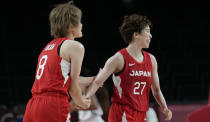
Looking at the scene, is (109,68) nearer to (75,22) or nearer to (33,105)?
(75,22)

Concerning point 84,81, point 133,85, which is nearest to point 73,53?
point 84,81

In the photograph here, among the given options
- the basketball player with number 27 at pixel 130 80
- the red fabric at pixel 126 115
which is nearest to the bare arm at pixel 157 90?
the basketball player with number 27 at pixel 130 80

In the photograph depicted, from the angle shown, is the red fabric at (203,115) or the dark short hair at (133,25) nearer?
the dark short hair at (133,25)

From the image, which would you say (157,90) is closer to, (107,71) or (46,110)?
(107,71)

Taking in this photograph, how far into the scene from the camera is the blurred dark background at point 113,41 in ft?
28.7

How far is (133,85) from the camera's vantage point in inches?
136

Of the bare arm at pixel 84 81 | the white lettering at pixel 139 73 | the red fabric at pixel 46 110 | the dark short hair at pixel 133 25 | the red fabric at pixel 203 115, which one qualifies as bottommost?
the red fabric at pixel 203 115

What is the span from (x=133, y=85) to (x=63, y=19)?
1080 mm

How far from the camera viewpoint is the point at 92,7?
9570 millimetres

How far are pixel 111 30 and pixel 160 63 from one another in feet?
5.24

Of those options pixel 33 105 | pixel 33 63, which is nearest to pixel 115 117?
pixel 33 105

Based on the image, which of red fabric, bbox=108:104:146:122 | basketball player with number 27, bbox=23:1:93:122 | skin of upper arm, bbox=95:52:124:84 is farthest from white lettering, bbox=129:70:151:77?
Result: basketball player with number 27, bbox=23:1:93:122

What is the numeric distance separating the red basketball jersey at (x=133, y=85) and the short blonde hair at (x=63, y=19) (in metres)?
0.89

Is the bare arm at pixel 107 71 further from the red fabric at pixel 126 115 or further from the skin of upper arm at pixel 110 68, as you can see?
the red fabric at pixel 126 115
